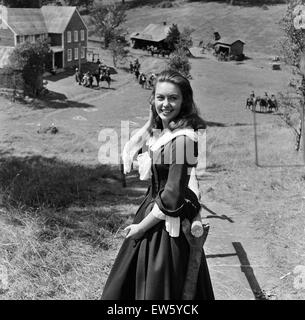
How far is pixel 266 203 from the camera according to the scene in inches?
319

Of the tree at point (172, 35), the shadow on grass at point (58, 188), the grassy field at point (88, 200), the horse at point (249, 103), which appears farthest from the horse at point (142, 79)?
the shadow on grass at point (58, 188)

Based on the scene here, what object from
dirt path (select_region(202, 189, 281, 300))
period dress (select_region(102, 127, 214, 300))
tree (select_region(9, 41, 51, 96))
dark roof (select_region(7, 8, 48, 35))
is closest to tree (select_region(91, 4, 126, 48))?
dark roof (select_region(7, 8, 48, 35))

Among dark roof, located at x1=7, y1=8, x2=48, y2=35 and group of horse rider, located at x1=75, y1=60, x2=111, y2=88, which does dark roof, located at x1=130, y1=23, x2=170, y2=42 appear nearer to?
dark roof, located at x1=7, y1=8, x2=48, y2=35

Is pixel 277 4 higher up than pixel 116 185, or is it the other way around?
pixel 277 4

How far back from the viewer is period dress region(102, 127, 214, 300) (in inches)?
125

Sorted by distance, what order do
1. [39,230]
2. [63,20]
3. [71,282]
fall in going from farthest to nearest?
[63,20] → [39,230] → [71,282]

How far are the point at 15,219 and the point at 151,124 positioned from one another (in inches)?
119

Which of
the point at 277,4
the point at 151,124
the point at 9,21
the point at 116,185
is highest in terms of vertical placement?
the point at 277,4

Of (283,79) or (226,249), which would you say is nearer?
(226,249)

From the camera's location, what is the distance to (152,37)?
54469mm

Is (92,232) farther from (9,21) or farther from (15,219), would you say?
(9,21)

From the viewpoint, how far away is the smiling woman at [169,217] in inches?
125

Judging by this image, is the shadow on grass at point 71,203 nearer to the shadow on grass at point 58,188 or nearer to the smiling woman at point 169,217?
the shadow on grass at point 58,188
